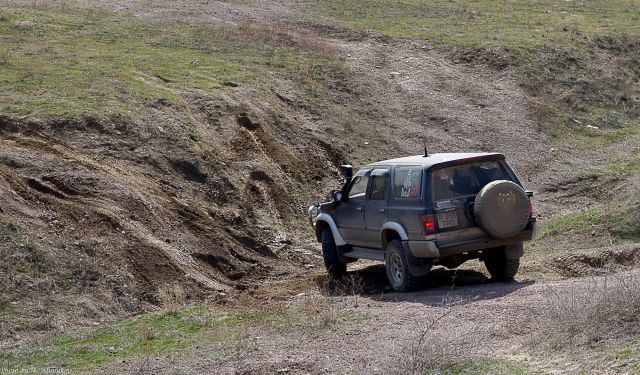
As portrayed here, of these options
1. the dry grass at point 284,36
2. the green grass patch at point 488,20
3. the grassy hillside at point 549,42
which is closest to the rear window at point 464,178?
the grassy hillside at point 549,42

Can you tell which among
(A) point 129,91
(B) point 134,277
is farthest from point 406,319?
(A) point 129,91

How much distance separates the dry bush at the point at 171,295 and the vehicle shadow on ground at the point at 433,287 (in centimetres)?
188

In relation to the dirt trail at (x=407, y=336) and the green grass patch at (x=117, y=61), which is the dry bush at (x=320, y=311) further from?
the green grass patch at (x=117, y=61)

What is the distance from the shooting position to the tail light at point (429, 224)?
41.8 feet

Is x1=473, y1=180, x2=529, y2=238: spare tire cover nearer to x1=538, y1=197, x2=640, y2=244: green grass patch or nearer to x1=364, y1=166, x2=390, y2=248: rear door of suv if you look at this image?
x1=364, y1=166, x2=390, y2=248: rear door of suv

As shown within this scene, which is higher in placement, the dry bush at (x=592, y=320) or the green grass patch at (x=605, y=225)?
the dry bush at (x=592, y=320)

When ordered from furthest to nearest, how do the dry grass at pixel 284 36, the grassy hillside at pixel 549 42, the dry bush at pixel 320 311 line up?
the dry grass at pixel 284 36
the grassy hillside at pixel 549 42
the dry bush at pixel 320 311

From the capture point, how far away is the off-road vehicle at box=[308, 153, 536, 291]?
12766 millimetres

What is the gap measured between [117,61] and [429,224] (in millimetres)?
13826

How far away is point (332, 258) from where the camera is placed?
15.2m

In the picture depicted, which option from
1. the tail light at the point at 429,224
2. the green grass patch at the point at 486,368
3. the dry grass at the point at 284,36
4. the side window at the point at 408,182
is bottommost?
the dry grass at the point at 284,36

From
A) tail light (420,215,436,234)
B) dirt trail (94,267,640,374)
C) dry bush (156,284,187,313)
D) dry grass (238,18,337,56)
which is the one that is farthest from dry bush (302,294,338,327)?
dry grass (238,18,337,56)

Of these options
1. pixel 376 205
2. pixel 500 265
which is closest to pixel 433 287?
pixel 500 265

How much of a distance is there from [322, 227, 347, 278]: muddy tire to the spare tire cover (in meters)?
2.98
